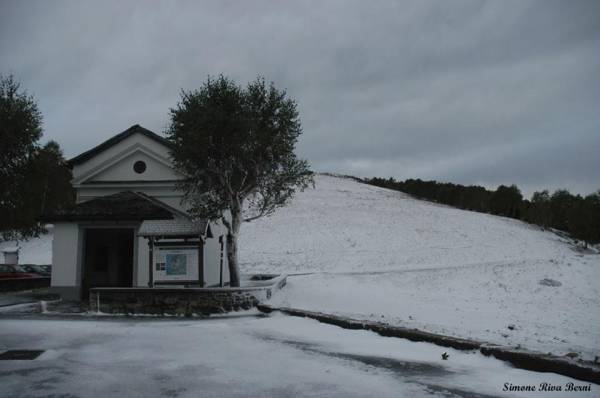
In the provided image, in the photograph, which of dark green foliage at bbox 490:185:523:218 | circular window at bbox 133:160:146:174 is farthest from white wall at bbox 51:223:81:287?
dark green foliage at bbox 490:185:523:218

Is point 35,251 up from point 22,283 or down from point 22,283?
up

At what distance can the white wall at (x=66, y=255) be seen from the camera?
66.7 ft

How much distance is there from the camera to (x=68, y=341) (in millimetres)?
10047

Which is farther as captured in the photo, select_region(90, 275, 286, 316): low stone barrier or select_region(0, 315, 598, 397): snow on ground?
select_region(90, 275, 286, 316): low stone barrier

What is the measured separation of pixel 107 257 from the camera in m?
25.0

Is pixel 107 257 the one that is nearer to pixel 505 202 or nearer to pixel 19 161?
pixel 19 161

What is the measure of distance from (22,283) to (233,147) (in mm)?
17618

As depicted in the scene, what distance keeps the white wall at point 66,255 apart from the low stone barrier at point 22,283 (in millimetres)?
7553

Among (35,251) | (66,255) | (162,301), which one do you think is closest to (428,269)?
(162,301)

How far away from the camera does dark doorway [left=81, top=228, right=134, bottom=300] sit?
80.9 ft

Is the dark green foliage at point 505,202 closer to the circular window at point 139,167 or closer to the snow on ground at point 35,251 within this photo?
the snow on ground at point 35,251

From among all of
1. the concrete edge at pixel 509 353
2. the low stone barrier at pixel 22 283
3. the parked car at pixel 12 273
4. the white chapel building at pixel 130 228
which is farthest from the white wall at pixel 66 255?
the concrete edge at pixel 509 353

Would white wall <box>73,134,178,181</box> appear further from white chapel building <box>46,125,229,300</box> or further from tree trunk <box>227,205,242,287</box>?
tree trunk <box>227,205,242,287</box>

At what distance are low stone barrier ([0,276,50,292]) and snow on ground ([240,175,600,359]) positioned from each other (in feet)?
49.6
